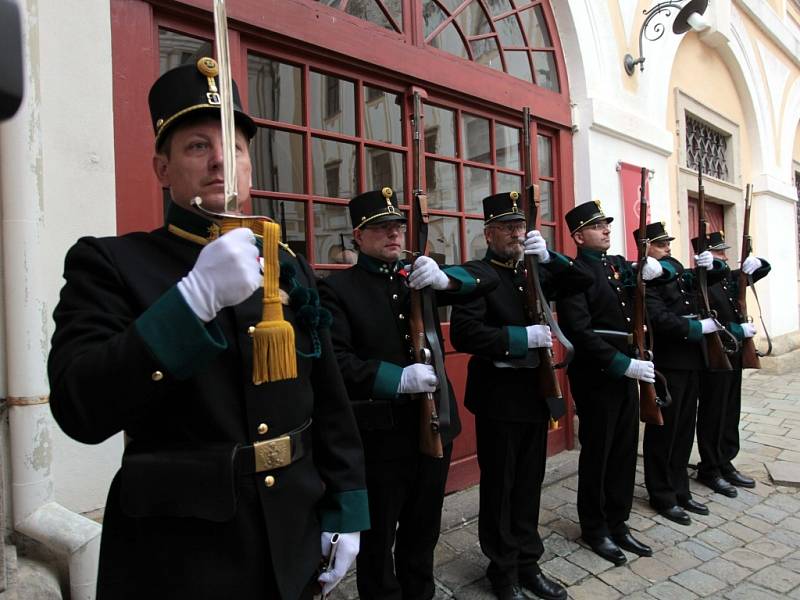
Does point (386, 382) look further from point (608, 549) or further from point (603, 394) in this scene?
point (608, 549)

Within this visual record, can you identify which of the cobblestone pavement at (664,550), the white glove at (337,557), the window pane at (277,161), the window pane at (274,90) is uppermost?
the window pane at (274,90)

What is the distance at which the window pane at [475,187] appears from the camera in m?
4.45

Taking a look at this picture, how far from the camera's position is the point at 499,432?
2818mm

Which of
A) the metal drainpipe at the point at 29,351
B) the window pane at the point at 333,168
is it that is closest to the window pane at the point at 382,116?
the window pane at the point at 333,168

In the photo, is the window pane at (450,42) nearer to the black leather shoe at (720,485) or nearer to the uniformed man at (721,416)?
the uniformed man at (721,416)

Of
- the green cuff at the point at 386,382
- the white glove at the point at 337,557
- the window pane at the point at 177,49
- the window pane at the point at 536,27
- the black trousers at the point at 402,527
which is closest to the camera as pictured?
the white glove at the point at 337,557

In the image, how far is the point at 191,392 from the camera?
46.9 inches

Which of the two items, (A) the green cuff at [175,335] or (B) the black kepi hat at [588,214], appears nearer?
(A) the green cuff at [175,335]

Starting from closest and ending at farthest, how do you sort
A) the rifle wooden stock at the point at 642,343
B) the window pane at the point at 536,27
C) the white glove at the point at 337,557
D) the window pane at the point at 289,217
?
the white glove at the point at 337,557, the window pane at the point at 289,217, the rifle wooden stock at the point at 642,343, the window pane at the point at 536,27

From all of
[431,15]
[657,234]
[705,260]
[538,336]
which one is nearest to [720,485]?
[705,260]

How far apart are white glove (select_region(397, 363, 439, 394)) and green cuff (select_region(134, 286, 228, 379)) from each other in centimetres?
136

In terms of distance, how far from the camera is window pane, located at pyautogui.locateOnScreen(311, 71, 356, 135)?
351 cm

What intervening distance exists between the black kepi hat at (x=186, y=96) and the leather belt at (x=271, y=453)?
810mm

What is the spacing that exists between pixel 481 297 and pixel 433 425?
81 cm
